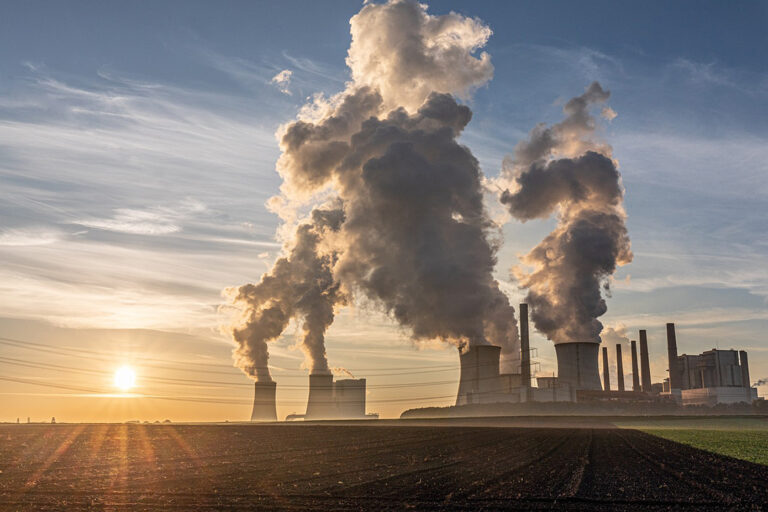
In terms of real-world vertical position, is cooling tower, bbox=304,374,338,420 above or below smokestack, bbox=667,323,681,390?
below

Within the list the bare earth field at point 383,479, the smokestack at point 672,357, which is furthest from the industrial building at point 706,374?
the bare earth field at point 383,479

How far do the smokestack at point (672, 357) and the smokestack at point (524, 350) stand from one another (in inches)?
1086

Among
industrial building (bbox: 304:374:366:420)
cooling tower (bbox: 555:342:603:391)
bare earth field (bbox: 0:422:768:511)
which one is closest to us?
bare earth field (bbox: 0:422:768:511)

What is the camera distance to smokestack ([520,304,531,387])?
80.9 metres

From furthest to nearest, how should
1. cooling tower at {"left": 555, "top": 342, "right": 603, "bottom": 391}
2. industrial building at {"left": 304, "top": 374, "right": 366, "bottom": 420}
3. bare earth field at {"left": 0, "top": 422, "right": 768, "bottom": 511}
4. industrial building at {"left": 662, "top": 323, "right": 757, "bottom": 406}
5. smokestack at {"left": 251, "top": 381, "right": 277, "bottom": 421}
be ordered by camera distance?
industrial building at {"left": 662, "top": 323, "right": 757, "bottom": 406} < smokestack at {"left": 251, "top": 381, "right": 277, "bottom": 421} < industrial building at {"left": 304, "top": 374, "right": 366, "bottom": 420} < cooling tower at {"left": 555, "top": 342, "right": 603, "bottom": 391} < bare earth field at {"left": 0, "top": 422, "right": 768, "bottom": 511}

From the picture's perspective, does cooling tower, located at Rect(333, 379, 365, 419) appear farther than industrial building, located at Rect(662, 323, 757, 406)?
No

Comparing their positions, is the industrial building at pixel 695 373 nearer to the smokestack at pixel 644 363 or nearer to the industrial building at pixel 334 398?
the smokestack at pixel 644 363

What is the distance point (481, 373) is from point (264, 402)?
3020cm

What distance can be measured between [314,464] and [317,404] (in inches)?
2462

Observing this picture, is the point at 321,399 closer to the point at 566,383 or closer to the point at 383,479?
the point at 566,383

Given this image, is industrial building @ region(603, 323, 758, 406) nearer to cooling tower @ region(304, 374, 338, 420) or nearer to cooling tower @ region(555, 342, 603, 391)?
cooling tower @ region(555, 342, 603, 391)

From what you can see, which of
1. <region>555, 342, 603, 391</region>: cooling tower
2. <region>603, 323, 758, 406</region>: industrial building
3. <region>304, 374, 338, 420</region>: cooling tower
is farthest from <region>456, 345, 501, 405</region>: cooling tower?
<region>603, 323, 758, 406</region>: industrial building

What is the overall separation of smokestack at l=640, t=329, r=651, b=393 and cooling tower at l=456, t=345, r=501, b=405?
35255 mm

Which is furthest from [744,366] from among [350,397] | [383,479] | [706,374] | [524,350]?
[383,479]
